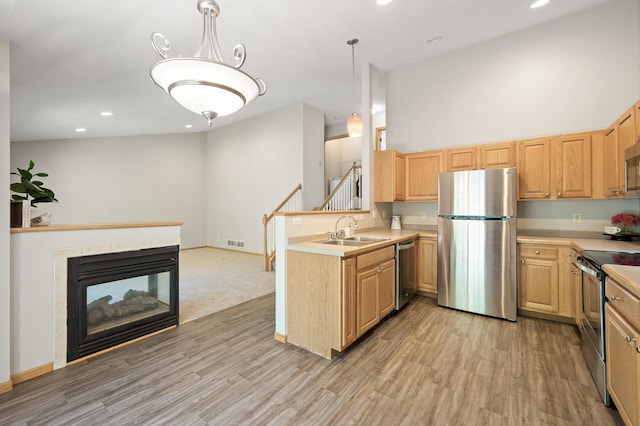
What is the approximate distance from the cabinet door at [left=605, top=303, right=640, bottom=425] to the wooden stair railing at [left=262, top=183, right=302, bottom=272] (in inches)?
183

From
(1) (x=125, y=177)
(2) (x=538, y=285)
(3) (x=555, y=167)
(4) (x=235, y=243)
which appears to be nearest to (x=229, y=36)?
(3) (x=555, y=167)

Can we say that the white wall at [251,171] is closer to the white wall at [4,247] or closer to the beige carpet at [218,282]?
the beige carpet at [218,282]

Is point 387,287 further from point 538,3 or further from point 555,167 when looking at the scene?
point 538,3

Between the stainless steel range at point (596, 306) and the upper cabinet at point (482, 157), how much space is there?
154 centimetres

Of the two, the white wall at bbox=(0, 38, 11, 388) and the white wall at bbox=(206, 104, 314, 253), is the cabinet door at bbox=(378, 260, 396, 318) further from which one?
the white wall at bbox=(206, 104, 314, 253)

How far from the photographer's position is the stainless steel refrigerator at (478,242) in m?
3.05

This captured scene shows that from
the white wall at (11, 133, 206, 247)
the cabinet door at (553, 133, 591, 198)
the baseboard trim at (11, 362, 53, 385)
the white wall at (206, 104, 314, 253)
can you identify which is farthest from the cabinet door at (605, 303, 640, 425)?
the white wall at (11, 133, 206, 247)

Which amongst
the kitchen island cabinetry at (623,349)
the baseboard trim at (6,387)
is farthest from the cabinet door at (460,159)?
the baseboard trim at (6,387)

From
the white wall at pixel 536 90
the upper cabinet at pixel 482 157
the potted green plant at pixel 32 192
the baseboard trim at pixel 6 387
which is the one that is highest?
the white wall at pixel 536 90

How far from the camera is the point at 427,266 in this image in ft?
12.3

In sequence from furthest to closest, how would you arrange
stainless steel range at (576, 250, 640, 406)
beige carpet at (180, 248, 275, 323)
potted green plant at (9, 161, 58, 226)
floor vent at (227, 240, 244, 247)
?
floor vent at (227, 240, 244, 247), beige carpet at (180, 248, 275, 323), potted green plant at (9, 161, 58, 226), stainless steel range at (576, 250, 640, 406)

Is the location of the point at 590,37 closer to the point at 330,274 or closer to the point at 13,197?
the point at 330,274

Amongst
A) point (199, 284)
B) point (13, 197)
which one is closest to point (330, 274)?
point (13, 197)

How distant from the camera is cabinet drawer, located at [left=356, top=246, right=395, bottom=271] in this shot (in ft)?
8.13
